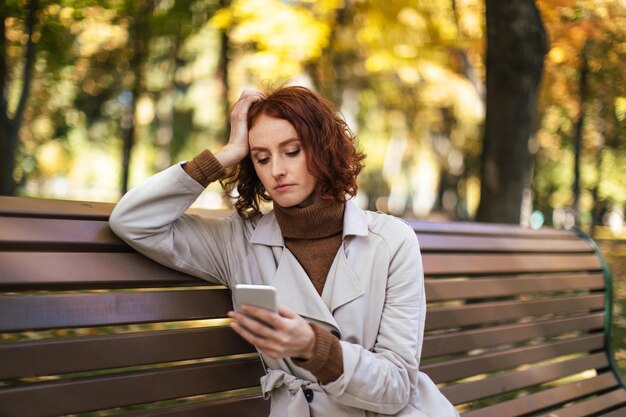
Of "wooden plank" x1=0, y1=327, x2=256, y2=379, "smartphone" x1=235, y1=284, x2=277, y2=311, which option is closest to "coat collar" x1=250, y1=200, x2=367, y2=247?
"wooden plank" x1=0, y1=327, x2=256, y2=379

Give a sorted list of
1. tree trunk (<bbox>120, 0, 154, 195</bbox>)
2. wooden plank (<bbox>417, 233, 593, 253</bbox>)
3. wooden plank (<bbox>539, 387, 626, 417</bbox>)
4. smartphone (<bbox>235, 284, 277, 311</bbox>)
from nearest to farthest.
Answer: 1. smartphone (<bbox>235, 284, 277, 311</bbox>)
2. wooden plank (<bbox>417, 233, 593, 253</bbox>)
3. wooden plank (<bbox>539, 387, 626, 417</bbox>)
4. tree trunk (<bbox>120, 0, 154, 195</bbox>)

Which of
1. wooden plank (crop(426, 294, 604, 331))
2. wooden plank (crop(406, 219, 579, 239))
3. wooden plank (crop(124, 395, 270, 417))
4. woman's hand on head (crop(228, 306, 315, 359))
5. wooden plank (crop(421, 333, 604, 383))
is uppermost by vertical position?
wooden plank (crop(406, 219, 579, 239))

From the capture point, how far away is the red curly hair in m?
2.71

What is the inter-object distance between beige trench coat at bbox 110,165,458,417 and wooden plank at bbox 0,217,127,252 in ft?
0.20

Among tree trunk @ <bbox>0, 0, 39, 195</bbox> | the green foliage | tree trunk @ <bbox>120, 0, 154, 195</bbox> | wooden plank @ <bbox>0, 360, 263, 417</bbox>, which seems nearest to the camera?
wooden plank @ <bbox>0, 360, 263, 417</bbox>

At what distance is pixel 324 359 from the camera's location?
231 cm

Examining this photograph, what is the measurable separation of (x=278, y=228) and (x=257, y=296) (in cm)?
75

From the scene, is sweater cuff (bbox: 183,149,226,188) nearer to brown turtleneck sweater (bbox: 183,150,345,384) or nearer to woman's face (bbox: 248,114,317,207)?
brown turtleneck sweater (bbox: 183,150,345,384)

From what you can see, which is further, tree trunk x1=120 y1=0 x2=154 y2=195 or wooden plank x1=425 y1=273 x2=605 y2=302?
tree trunk x1=120 y1=0 x2=154 y2=195

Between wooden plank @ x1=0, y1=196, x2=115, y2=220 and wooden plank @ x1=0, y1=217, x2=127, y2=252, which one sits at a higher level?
wooden plank @ x1=0, y1=196, x2=115, y2=220

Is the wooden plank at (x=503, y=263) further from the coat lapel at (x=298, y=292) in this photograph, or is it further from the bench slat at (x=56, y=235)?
the bench slat at (x=56, y=235)

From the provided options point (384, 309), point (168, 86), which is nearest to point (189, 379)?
point (384, 309)

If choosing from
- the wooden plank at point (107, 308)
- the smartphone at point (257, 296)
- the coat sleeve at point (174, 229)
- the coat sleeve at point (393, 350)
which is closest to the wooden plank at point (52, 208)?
the coat sleeve at point (174, 229)

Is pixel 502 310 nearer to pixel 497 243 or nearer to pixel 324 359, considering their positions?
pixel 497 243
